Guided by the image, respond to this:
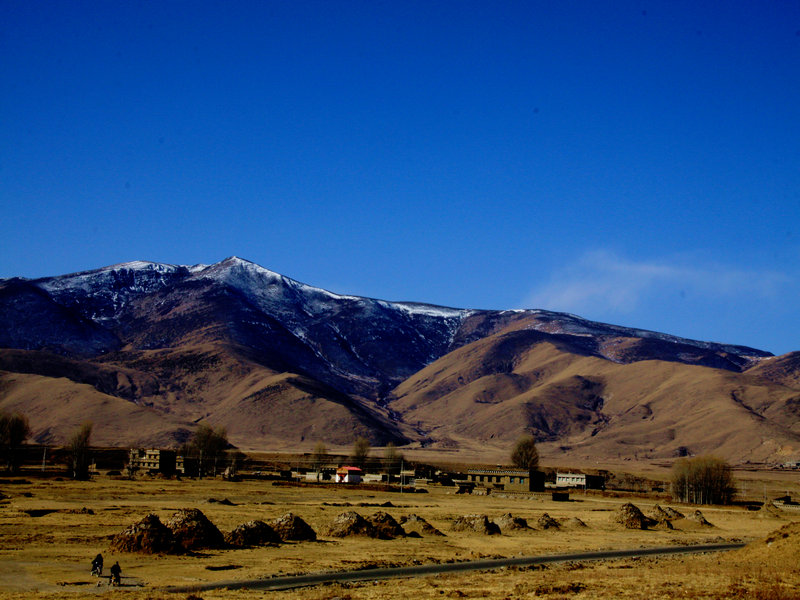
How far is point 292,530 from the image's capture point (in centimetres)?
4509

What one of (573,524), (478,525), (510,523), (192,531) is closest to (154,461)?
(573,524)

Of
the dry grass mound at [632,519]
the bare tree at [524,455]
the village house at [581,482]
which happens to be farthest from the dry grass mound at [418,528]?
the bare tree at [524,455]

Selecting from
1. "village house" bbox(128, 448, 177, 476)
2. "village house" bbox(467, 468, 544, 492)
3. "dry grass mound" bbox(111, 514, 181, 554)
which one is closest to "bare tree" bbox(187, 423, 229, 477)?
"village house" bbox(128, 448, 177, 476)

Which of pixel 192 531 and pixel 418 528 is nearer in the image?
pixel 192 531

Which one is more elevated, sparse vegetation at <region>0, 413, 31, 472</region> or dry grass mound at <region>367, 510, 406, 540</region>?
sparse vegetation at <region>0, 413, 31, 472</region>

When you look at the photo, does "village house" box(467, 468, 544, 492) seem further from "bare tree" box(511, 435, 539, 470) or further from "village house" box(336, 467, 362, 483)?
"bare tree" box(511, 435, 539, 470)

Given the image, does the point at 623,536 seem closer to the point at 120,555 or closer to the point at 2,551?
the point at 120,555

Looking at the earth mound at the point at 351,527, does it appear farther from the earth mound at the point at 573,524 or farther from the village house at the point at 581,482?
the village house at the point at 581,482

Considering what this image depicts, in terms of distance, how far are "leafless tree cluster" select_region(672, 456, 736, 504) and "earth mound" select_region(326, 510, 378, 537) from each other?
80387 mm

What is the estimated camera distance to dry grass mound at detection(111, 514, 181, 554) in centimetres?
3688

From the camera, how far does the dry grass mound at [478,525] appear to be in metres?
54.3

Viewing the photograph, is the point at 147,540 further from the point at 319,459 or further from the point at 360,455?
the point at 360,455

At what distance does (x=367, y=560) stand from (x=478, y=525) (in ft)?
58.5

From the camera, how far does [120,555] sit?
1431 inches
